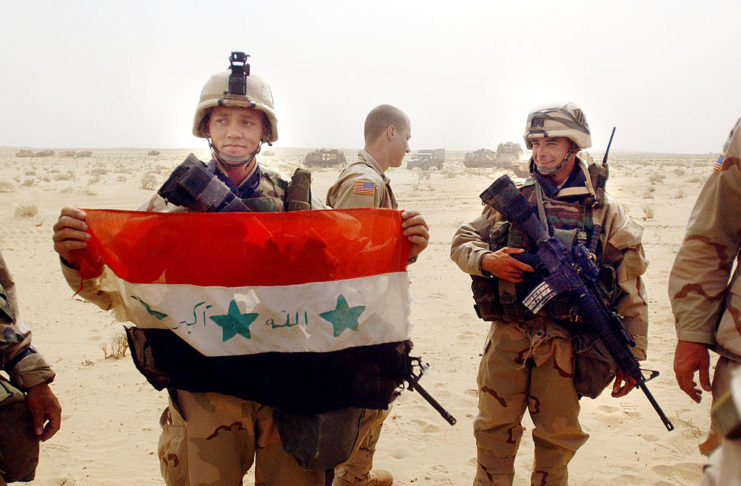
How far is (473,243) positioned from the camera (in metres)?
3.22

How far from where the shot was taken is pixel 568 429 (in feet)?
9.43

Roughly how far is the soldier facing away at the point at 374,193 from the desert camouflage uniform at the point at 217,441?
0.37 m

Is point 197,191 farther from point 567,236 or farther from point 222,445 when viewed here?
point 567,236

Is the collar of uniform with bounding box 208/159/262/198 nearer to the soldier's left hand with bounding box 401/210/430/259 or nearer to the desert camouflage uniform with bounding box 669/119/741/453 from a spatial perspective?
the soldier's left hand with bounding box 401/210/430/259

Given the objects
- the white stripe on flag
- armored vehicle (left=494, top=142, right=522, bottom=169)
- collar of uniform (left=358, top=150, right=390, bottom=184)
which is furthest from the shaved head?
armored vehicle (left=494, top=142, right=522, bottom=169)

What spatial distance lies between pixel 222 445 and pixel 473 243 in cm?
182

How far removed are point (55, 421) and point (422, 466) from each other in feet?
8.07

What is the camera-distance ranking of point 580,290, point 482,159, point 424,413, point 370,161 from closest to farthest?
1. point 580,290
2. point 370,161
3. point 424,413
4. point 482,159

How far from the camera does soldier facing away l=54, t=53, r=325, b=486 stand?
2.20 meters

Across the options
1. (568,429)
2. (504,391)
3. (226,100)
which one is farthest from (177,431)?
(568,429)

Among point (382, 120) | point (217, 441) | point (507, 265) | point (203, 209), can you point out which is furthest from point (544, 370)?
point (382, 120)

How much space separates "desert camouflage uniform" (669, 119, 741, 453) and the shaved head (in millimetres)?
2207

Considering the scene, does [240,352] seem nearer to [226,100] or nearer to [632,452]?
[226,100]

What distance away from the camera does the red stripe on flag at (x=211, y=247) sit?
7.51 ft
